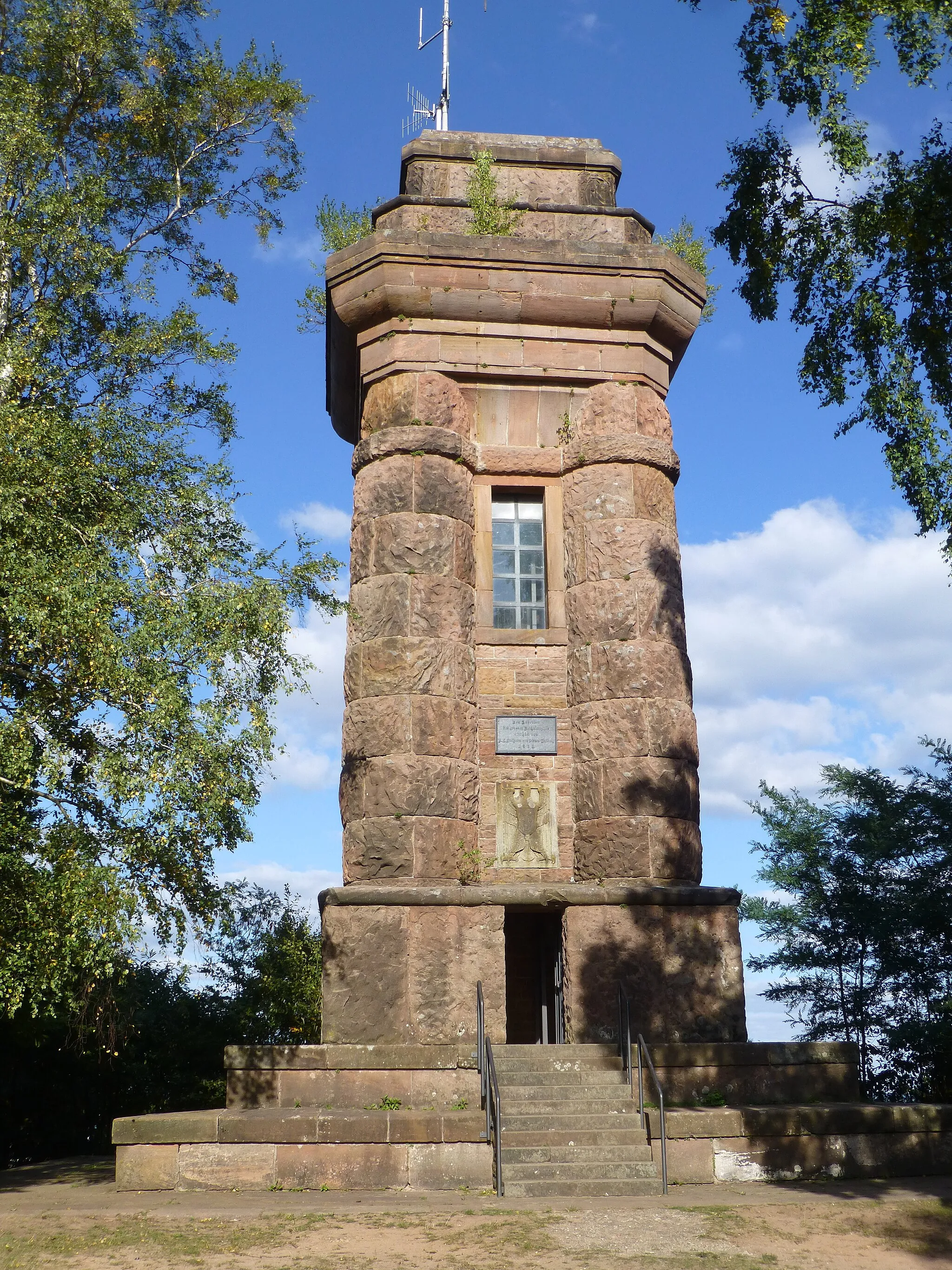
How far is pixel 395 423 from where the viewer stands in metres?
13.7

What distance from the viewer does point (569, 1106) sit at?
10859 mm

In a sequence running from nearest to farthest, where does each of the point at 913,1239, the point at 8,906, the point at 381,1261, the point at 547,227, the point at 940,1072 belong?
the point at 381,1261 → the point at 913,1239 → the point at 8,906 → the point at 547,227 → the point at 940,1072

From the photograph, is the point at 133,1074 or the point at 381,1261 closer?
the point at 381,1261

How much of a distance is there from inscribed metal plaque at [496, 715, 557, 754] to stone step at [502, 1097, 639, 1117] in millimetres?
3622

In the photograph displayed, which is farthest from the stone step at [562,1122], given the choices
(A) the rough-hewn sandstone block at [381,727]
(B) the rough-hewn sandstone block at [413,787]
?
(A) the rough-hewn sandstone block at [381,727]

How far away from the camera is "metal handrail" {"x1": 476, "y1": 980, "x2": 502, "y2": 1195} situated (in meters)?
9.74

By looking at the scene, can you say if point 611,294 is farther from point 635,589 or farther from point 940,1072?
point 940,1072

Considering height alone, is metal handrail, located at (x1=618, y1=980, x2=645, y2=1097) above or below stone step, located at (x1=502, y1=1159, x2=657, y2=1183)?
above

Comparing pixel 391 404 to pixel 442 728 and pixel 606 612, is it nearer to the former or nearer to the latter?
pixel 606 612

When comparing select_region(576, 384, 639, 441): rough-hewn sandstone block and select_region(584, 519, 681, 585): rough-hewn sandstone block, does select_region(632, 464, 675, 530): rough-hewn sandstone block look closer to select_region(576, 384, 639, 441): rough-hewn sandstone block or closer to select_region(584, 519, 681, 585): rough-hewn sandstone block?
select_region(584, 519, 681, 585): rough-hewn sandstone block

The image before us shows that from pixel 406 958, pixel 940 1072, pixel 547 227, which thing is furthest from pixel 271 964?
pixel 547 227

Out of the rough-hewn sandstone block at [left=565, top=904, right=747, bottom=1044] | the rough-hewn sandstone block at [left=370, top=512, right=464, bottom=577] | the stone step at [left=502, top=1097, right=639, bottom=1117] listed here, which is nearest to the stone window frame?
the rough-hewn sandstone block at [left=370, top=512, right=464, bottom=577]

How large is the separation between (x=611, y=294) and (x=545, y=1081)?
28.0 feet

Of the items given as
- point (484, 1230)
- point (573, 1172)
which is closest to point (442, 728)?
point (573, 1172)
